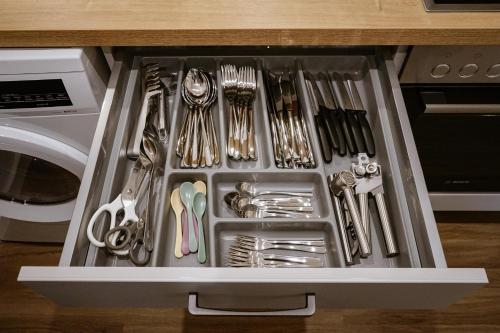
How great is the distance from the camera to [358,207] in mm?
810

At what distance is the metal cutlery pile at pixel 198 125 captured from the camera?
0.86 m

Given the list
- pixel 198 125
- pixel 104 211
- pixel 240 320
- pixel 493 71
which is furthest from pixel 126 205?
pixel 493 71

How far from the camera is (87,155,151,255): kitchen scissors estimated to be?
28.6 inches

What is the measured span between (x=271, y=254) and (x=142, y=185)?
0.29m

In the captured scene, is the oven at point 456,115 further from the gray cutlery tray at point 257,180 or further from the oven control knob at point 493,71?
the gray cutlery tray at point 257,180

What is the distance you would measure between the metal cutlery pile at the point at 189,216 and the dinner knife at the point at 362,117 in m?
0.36

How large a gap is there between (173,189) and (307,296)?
14.0 inches

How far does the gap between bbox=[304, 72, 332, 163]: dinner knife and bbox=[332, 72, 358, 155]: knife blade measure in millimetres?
40

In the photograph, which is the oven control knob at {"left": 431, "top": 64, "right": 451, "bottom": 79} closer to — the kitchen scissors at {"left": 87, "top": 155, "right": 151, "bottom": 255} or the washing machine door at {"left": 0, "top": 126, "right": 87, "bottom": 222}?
the kitchen scissors at {"left": 87, "top": 155, "right": 151, "bottom": 255}

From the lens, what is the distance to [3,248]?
1441mm

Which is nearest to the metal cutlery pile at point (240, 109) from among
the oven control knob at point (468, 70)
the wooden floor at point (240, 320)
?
the oven control knob at point (468, 70)

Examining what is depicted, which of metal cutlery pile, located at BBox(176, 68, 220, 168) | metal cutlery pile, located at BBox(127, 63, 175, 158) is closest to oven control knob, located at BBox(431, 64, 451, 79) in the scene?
metal cutlery pile, located at BBox(176, 68, 220, 168)

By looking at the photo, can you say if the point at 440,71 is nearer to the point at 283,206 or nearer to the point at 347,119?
the point at 347,119

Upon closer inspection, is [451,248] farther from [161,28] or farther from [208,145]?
[161,28]
